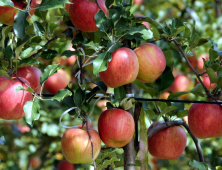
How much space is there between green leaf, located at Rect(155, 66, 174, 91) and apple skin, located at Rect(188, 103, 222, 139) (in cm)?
12

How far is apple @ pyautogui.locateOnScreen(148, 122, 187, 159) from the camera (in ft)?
3.28

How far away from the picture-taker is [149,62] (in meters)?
0.85

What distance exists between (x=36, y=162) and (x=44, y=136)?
62 centimetres

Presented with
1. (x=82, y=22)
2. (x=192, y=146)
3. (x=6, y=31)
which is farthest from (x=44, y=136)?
(x=82, y=22)

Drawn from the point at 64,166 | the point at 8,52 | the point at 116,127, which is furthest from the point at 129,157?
the point at 64,166

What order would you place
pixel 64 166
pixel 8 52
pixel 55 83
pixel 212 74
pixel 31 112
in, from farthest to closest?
pixel 64 166
pixel 55 83
pixel 212 74
pixel 8 52
pixel 31 112

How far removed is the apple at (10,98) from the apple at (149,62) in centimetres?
34

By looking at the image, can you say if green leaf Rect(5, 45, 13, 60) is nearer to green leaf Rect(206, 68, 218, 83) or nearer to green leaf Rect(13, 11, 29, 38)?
green leaf Rect(13, 11, 29, 38)

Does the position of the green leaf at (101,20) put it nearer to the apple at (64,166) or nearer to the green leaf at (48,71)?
the green leaf at (48,71)

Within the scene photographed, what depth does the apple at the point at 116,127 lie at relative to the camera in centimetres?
81

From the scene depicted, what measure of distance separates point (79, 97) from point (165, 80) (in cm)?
33

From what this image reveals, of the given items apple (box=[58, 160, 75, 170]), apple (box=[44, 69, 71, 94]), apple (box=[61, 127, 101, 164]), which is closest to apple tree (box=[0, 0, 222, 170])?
apple (box=[61, 127, 101, 164])

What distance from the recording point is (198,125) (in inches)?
38.5

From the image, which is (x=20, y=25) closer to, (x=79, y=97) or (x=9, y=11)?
(x=9, y=11)
